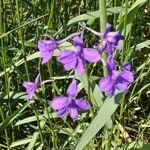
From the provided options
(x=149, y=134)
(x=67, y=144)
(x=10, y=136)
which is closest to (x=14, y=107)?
(x=10, y=136)

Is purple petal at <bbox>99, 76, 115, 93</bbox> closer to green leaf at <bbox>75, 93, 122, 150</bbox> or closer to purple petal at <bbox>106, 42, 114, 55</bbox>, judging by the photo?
purple petal at <bbox>106, 42, 114, 55</bbox>

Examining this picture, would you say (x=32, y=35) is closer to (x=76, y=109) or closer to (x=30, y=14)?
(x=30, y=14)

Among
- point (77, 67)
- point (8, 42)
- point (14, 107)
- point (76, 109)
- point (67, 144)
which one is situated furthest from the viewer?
point (8, 42)

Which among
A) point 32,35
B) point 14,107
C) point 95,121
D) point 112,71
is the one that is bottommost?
point 14,107

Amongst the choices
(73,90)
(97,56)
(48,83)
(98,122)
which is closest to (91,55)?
(97,56)

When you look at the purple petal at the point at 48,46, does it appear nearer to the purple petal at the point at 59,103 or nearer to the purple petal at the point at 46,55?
the purple petal at the point at 46,55

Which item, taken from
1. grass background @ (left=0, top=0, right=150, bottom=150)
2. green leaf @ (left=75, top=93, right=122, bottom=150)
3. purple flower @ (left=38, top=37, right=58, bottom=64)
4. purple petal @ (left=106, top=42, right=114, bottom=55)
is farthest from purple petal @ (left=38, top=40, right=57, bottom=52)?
grass background @ (left=0, top=0, right=150, bottom=150)
